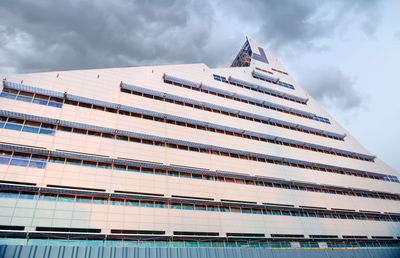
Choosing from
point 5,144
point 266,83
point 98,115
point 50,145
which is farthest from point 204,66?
point 5,144

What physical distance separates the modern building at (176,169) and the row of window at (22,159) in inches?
3.5

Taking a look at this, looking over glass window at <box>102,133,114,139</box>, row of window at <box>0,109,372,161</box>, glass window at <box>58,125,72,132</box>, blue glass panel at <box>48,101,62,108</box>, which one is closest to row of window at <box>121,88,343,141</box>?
row of window at <box>0,109,372,161</box>

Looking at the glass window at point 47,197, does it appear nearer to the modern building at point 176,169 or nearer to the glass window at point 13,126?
the modern building at point 176,169

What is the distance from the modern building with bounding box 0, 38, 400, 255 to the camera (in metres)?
26.1

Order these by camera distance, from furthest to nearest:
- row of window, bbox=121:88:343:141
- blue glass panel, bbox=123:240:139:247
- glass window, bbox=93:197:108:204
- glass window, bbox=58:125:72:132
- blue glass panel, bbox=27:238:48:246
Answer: row of window, bbox=121:88:343:141 → glass window, bbox=58:125:72:132 → glass window, bbox=93:197:108:204 → blue glass panel, bbox=123:240:139:247 → blue glass panel, bbox=27:238:48:246

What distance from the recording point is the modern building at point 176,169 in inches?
1027

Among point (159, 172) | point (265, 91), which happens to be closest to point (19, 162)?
point (159, 172)

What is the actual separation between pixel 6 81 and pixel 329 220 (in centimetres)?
4685

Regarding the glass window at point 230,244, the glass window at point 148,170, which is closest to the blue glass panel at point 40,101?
the glass window at point 148,170

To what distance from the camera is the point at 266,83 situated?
54.6m

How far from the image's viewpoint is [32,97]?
30.8m

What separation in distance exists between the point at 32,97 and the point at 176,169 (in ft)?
63.1

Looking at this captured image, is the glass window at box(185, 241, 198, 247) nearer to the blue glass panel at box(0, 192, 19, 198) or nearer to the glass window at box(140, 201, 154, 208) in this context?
the glass window at box(140, 201, 154, 208)

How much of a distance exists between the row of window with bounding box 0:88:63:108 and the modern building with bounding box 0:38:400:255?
0.11 meters
